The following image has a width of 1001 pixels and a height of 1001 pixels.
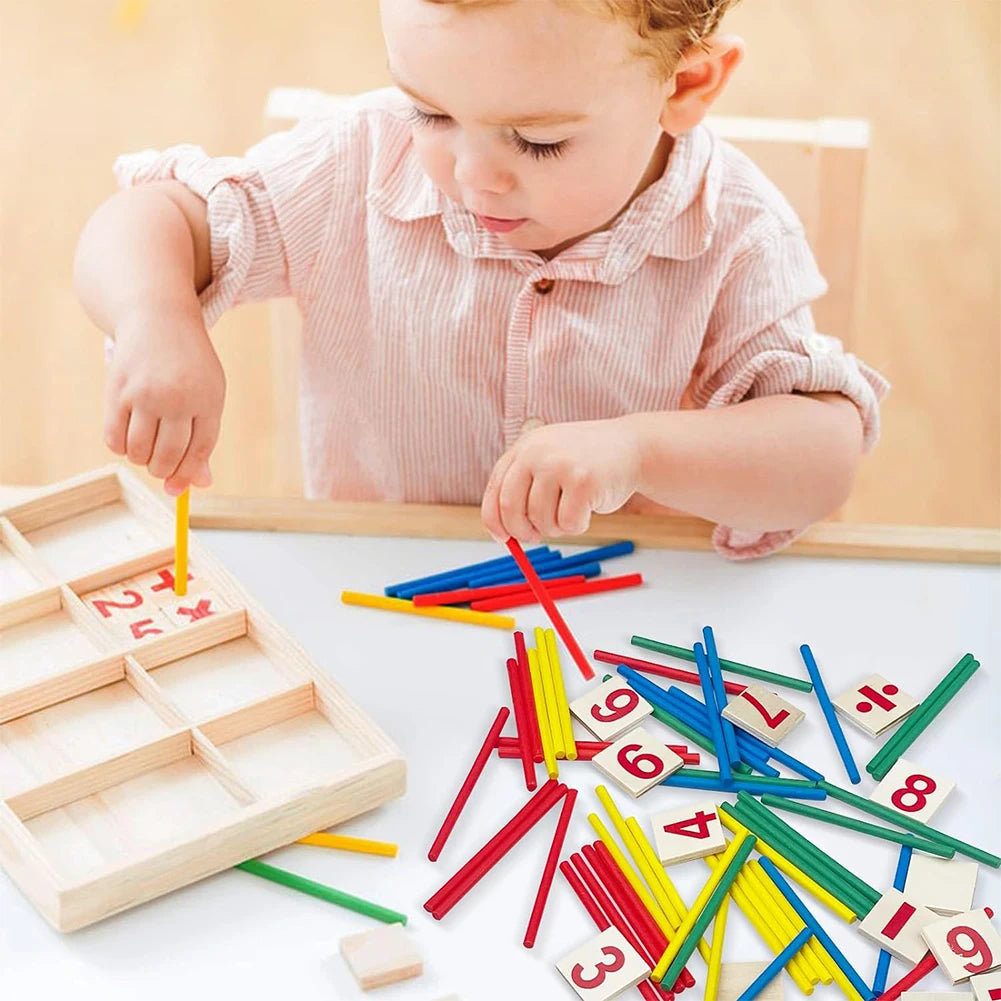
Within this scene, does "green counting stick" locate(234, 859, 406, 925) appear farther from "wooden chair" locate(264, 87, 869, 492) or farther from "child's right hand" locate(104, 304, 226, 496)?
"wooden chair" locate(264, 87, 869, 492)

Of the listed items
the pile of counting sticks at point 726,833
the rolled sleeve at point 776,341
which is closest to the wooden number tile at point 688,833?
the pile of counting sticks at point 726,833

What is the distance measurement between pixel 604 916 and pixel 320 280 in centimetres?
48

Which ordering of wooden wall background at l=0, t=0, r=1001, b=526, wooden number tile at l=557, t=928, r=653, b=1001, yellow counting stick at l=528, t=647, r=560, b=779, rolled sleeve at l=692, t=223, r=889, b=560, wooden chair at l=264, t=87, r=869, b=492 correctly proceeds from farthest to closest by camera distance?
wooden wall background at l=0, t=0, r=1001, b=526 → wooden chair at l=264, t=87, r=869, b=492 → rolled sleeve at l=692, t=223, r=889, b=560 → yellow counting stick at l=528, t=647, r=560, b=779 → wooden number tile at l=557, t=928, r=653, b=1001

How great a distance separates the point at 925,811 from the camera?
0.72 metres

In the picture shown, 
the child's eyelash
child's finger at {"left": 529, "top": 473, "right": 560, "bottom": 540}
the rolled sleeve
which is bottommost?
A: child's finger at {"left": 529, "top": 473, "right": 560, "bottom": 540}

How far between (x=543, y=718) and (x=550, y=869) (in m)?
0.09

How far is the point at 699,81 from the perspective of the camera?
83 cm

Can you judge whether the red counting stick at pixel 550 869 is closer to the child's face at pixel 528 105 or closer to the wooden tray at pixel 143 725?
the wooden tray at pixel 143 725

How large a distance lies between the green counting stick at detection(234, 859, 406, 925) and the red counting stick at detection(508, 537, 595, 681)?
18 cm

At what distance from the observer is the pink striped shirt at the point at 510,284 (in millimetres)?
920

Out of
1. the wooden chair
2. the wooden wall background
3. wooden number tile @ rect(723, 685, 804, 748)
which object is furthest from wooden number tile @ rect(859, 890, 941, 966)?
the wooden wall background

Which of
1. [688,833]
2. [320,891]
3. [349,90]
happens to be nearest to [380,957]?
[320,891]

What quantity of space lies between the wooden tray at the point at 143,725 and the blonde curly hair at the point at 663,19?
1.02 ft

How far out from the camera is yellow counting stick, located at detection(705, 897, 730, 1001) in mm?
628
